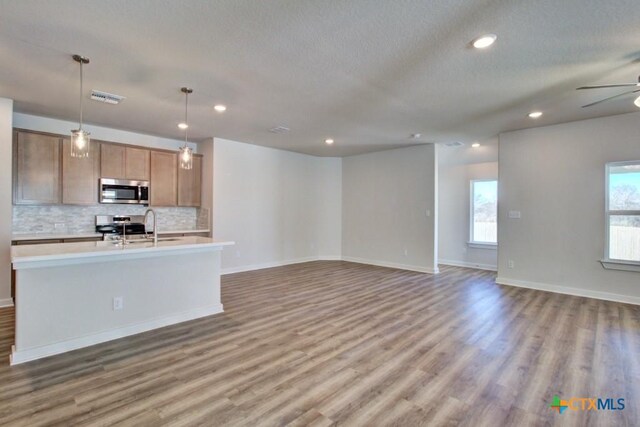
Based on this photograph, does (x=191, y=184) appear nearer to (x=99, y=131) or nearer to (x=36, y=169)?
(x=99, y=131)

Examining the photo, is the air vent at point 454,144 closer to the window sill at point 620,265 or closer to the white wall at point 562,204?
the white wall at point 562,204

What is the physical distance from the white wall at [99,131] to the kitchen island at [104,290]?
103 inches

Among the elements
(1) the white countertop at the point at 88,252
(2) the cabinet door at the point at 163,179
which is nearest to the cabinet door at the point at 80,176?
(2) the cabinet door at the point at 163,179

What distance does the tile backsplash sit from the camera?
182 inches

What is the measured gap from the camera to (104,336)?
304 centimetres

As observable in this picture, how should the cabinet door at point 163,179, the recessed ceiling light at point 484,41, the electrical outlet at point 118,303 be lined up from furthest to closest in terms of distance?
the cabinet door at point 163,179 → the electrical outlet at point 118,303 → the recessed ceiling light at point 484,41

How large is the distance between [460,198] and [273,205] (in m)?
4.47

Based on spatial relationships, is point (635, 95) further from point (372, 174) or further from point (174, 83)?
point (174, 83)

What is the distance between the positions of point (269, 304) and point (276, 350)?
4.58ft

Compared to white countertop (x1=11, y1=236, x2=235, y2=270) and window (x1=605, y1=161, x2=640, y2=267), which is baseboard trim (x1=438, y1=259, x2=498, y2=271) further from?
white countertop (x1=11, y1=236, x2=235, y2=270)

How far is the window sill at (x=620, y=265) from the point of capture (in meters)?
4.40

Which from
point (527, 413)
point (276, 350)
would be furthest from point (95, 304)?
point (527, 413)

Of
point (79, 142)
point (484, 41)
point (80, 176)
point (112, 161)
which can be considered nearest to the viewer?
point (484, 41)

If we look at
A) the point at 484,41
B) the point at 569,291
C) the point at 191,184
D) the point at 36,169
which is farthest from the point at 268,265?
the point at 484,41
